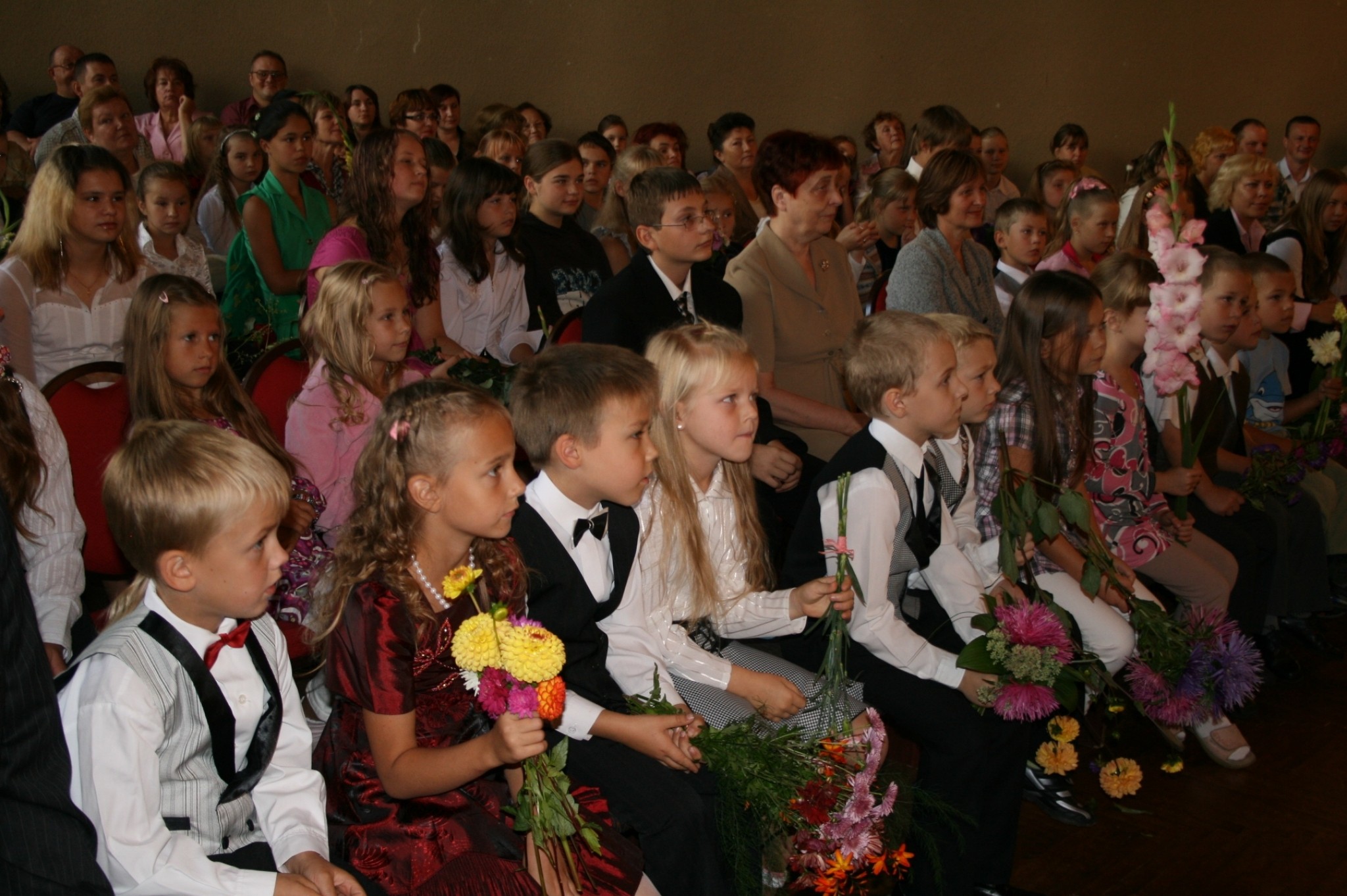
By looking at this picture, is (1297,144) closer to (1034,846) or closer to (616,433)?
(1034,846)

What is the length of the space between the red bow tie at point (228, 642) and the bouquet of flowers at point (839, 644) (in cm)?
113

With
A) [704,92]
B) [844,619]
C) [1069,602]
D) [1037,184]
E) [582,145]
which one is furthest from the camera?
[704,92]

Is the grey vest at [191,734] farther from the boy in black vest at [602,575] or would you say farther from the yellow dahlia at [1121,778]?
the yellow dahlia at [1121,778]

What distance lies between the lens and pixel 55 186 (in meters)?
3.14

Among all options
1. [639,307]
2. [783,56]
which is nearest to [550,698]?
[639,307]

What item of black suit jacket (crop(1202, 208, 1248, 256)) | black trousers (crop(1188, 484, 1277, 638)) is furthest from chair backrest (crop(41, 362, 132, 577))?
black suit jacket (crop(1202, 208, 1248, 256))

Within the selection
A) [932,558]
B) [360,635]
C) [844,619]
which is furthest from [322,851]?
[932,558]

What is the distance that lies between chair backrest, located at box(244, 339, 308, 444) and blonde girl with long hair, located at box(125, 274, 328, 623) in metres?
0.25

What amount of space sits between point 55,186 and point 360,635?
2.08 metres

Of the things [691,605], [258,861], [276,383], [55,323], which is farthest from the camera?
[55,323]

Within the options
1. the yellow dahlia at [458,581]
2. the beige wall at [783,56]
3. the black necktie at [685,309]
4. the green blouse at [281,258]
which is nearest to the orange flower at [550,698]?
the yellow dahlia at [458,581]

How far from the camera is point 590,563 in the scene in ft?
7.11

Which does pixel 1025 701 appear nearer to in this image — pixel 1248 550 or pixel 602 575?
pixel 602 575

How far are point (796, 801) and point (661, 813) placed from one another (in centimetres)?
25
